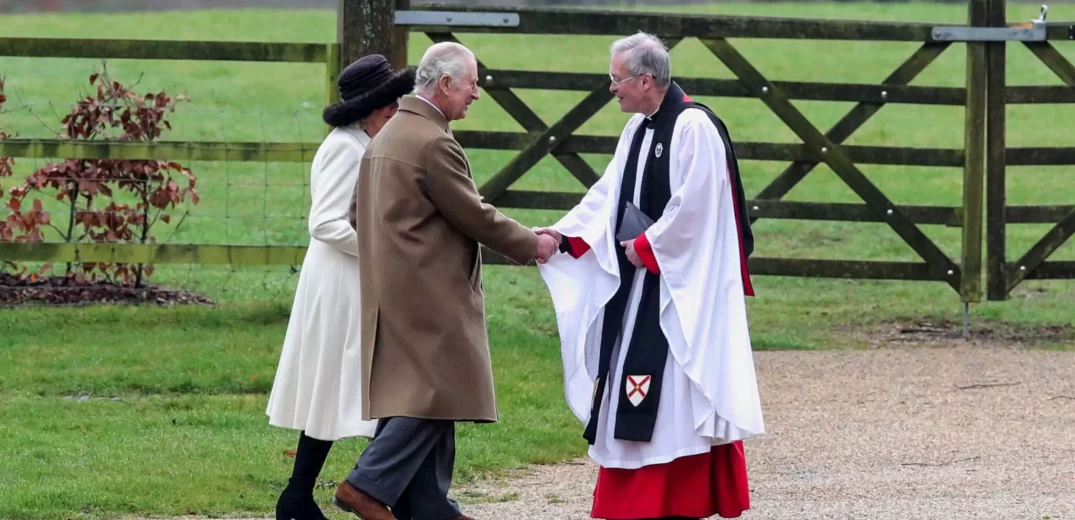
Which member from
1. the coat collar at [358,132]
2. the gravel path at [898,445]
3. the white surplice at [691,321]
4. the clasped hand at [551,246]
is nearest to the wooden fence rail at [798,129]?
the gravel path at [898,445]

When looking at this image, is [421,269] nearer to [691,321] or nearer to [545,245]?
[545,245]

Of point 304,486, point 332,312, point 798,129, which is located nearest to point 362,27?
A: point 798,129

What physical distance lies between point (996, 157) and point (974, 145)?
17cm

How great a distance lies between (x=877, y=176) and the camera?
A: 1855cm

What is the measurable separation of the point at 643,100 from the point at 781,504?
5.66 ft

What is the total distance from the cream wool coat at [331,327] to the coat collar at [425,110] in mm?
→ 434

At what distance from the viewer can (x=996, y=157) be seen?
31.5 ft

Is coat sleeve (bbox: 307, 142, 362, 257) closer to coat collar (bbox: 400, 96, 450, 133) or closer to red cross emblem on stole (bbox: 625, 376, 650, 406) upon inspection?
coat collar (bbox: 400, 96, 450, 133)

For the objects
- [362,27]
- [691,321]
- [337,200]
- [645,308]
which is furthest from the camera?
[362,27]

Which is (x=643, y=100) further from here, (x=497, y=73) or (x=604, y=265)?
(x=497, y=73)

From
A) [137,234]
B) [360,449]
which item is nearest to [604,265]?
[360,449]

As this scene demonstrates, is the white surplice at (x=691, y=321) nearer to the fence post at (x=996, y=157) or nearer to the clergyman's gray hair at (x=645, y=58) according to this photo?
the clergyman's gray hair at (x=645, y=58)

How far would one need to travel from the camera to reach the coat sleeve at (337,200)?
18.6ft

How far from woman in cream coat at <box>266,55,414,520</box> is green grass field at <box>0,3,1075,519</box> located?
21.4 inches
